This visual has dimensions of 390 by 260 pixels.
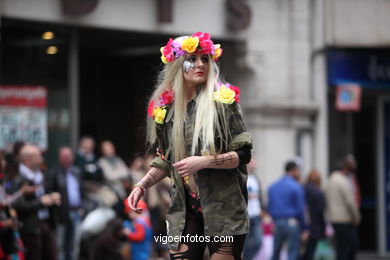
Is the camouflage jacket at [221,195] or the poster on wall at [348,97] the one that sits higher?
the poster on wall at [348,97]

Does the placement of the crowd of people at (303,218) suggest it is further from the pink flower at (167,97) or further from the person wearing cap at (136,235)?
the pink flower at (167,97)

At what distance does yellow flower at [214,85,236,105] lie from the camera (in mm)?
4816

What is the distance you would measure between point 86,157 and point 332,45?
5548 millimetres

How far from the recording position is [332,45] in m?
15.2

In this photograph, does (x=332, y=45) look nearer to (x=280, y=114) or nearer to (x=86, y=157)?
(x=280, y=114)

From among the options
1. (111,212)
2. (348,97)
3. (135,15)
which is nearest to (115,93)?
(135,15)

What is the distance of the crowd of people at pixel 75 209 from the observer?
9.65 meters

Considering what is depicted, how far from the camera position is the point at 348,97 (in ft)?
50.6

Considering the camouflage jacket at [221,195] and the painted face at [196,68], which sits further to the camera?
the painted face at [196,68]

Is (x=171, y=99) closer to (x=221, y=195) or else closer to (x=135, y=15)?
(x=221, y=195)

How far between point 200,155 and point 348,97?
11.1 meters

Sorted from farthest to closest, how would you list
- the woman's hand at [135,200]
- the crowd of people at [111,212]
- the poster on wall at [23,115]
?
the poster on wall at [23,115]
the crowd of people at [111,212]
the woman's hand at [135,200]

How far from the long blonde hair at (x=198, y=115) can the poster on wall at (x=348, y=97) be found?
34.9 ft

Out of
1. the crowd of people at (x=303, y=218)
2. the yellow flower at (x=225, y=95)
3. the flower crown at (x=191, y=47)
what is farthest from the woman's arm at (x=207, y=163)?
the crowd of people at (x=303, y=218)
